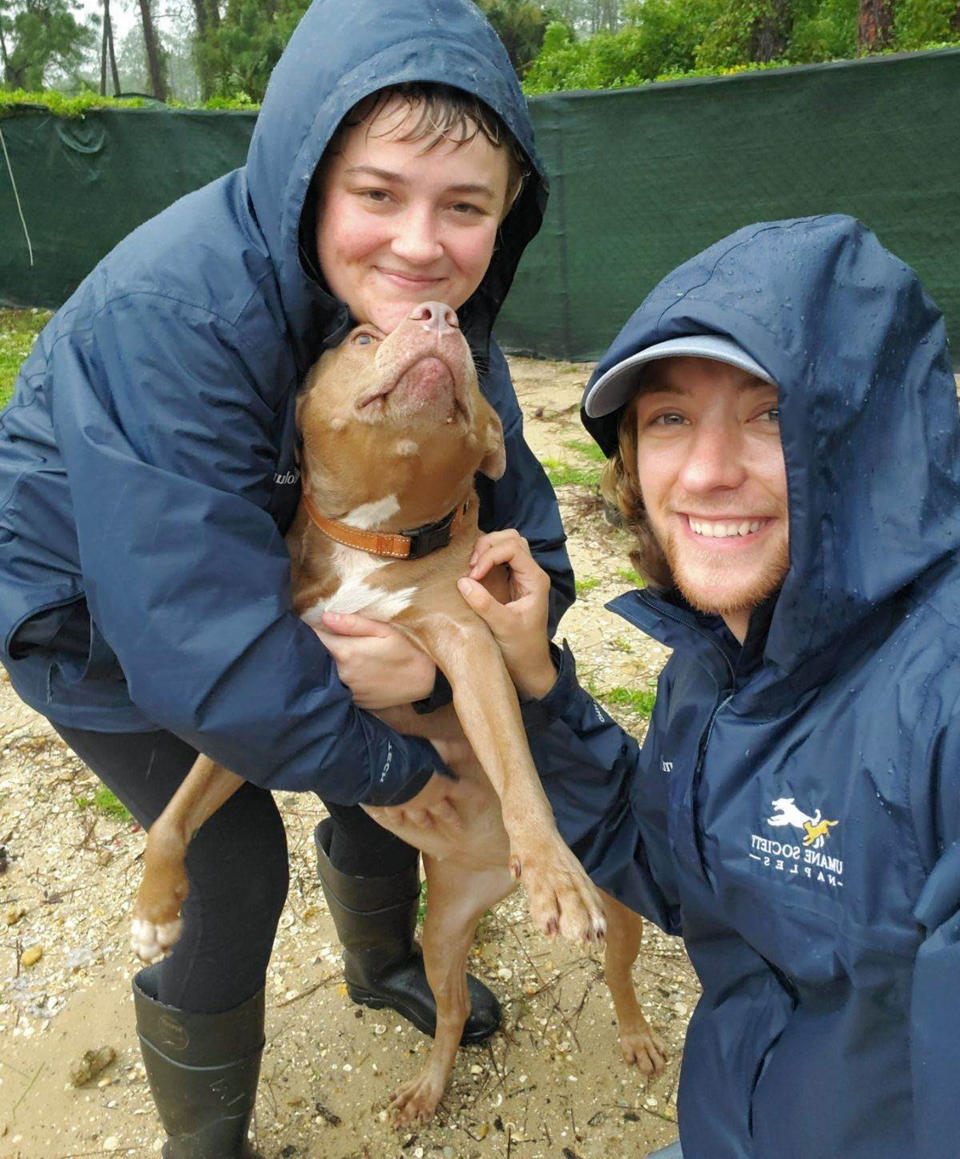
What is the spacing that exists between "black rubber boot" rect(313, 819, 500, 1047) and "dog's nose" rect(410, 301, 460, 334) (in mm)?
1647

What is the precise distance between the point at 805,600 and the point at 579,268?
900 centimetres

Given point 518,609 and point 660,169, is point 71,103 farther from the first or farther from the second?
point 518,609

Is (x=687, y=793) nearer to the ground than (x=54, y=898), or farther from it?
farther from it

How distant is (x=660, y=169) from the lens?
9422 millimetres

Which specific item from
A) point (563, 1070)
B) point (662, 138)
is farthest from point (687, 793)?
point (662, 138)

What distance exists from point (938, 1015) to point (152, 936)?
1614 millimetres

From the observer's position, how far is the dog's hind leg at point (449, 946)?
8.96 ft

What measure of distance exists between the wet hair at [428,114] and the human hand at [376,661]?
1.06 meters

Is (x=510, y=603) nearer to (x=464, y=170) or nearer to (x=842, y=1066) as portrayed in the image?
(x=464, y=170)

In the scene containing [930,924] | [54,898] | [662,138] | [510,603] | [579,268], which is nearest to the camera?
[930,924]

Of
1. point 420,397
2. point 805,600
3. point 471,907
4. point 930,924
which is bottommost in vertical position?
point 471,907

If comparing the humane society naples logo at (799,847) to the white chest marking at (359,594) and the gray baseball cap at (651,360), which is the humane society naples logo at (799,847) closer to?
the gray baseball cap at (651,360)

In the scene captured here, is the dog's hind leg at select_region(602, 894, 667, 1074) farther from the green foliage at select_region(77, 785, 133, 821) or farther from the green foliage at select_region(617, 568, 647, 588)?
the green foliage at select_region(617, 568, 647, 588)

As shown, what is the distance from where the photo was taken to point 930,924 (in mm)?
1404
